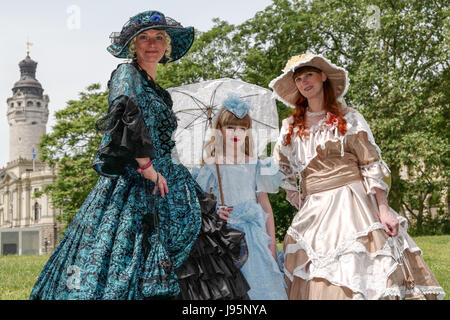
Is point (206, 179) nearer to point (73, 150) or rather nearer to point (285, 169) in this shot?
point (285, 169)

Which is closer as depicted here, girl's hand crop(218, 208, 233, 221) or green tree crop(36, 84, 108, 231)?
girl's hand crop(218, 208, 233, 221)

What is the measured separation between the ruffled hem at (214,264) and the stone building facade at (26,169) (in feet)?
229

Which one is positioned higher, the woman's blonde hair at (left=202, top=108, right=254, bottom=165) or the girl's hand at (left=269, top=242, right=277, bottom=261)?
the woman's blonde hair at (left=202, top=108, right=254, bottom=165)

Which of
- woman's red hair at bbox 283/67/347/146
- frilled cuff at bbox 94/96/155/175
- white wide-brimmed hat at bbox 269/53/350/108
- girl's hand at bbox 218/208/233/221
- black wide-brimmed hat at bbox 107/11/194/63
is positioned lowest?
girl's hand at bbox 218/208/233/221

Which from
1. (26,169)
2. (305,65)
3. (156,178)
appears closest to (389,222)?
(305,65)

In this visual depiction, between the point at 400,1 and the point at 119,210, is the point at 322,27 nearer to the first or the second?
the point at 400,1

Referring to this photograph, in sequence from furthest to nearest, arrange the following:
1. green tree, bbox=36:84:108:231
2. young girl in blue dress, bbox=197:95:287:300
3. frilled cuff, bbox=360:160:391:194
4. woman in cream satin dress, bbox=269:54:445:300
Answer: green tree, bbox=36:84:108:231
young girl in blue dress, bbox=197:95:287:300
frilled cuff, bbox=360:160:391:194
woman in cream satin dress, bbox=269:54:445:300

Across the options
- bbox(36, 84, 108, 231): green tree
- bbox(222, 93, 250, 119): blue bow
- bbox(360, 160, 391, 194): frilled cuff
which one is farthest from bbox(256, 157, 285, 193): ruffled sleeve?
bbox(36, 84, 108, 231): green tree

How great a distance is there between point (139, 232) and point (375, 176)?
1.75 meters

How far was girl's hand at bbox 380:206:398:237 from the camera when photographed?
131 inches

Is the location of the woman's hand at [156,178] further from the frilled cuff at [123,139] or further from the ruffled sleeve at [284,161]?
the ruffled sleeve at [284,161]

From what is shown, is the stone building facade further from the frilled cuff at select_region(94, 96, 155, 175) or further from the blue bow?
the frilled cuff at select_region(94, 96, 155, 175)

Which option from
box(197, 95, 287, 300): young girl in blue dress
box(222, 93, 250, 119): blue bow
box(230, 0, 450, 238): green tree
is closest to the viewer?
box(197, 95, 287, 300): young girl in blue dress

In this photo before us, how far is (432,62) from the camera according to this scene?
19.6 metres
